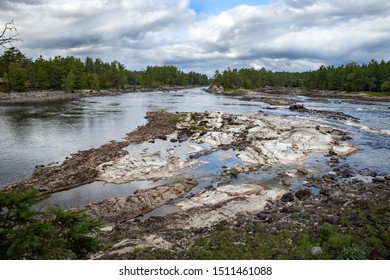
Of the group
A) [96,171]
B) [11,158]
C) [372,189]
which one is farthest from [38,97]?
[372,189]

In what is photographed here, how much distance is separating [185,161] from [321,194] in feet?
48.0

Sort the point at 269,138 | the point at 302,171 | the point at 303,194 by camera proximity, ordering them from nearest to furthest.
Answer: the point at 303,194 → the point at 302,171 → the point at 269,138

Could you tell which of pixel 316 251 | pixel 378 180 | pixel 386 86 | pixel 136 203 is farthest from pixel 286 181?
pixel 386 86

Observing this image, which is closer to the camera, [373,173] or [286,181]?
[286,181]

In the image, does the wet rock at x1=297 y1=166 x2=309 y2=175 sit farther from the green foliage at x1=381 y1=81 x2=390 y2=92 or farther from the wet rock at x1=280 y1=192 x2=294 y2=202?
the green foliage at x1=381 y1=81 x2=390 y2=92

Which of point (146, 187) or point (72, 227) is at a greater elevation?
point (72, 227)

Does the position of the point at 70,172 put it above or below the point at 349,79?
below

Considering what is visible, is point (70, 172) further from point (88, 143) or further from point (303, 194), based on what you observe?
point (303, 194)

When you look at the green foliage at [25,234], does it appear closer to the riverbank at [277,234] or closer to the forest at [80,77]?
the riverbank at [277,234]

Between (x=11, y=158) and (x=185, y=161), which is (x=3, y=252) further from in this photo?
(x=11, y=158)

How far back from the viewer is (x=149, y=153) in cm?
3562

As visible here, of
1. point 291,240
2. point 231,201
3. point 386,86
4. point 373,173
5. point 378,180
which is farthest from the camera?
point 386,86

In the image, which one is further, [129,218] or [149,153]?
[149,153]

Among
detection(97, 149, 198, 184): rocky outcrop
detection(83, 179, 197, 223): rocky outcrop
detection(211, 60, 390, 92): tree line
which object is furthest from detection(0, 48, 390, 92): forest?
detection(83, 179, 197, 223): rocky outcrop
